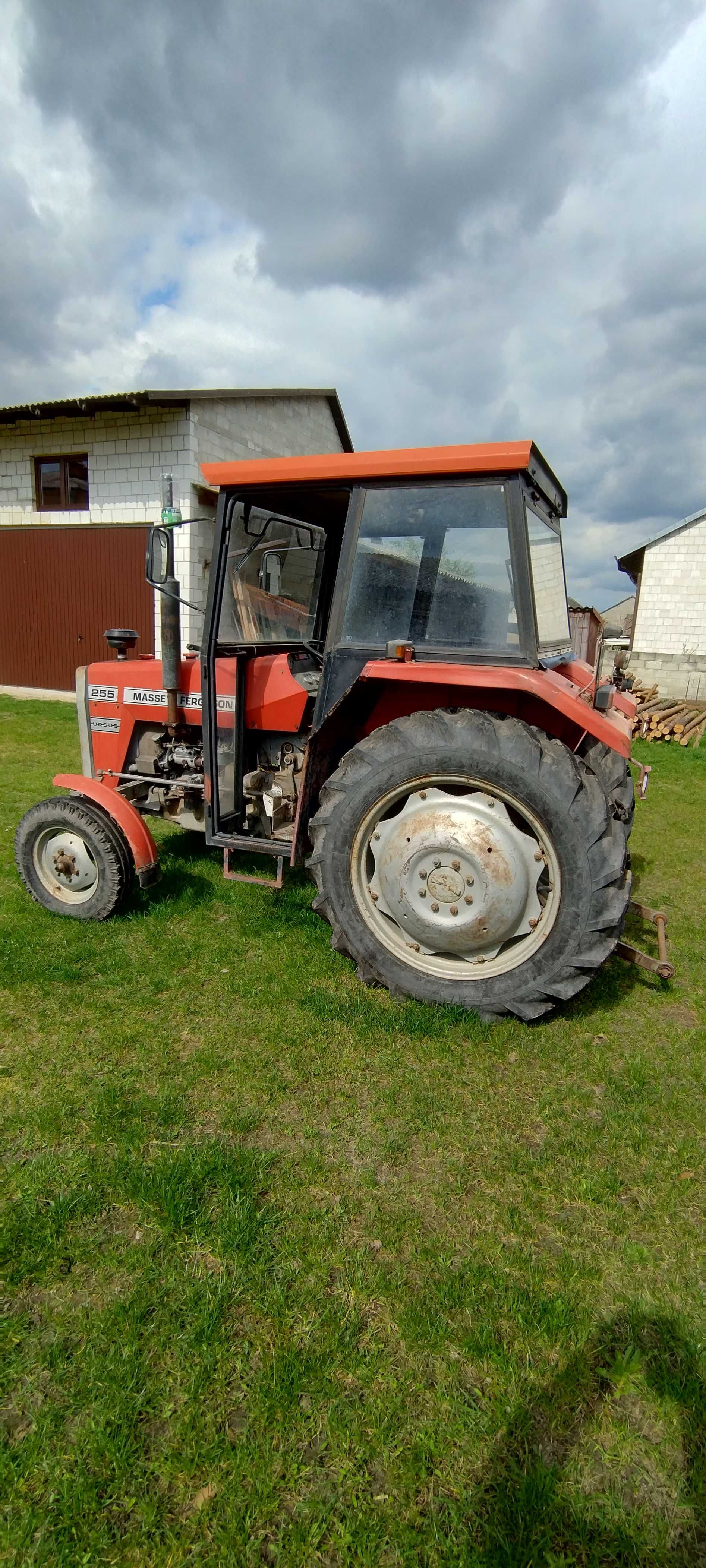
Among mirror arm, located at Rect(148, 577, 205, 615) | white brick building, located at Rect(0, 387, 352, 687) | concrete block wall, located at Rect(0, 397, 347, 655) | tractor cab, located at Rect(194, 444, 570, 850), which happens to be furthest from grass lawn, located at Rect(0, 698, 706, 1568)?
white brick building, located at Rect(0, 387, 352, 687)

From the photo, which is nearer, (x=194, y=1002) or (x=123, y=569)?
(x=194, y=1002)

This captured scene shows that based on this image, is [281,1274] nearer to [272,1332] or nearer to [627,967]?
[272,1332]

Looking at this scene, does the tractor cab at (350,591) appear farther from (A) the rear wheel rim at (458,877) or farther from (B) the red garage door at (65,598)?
(B) the red garage door at (65,598)

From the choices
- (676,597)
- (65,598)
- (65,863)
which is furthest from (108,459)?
(676,597)

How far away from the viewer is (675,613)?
47.3 ft

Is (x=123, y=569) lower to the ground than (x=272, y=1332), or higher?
higher

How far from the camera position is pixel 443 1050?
2.83 m

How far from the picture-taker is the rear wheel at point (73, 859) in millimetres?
3680

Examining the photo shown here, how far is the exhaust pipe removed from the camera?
Result: 136 inches

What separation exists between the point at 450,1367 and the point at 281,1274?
18.0 inches

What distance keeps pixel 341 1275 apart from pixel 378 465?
279cm

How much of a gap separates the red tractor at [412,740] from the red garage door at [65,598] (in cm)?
830

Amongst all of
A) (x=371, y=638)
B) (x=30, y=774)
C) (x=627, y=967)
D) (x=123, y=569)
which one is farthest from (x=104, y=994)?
(x=123, y=569)

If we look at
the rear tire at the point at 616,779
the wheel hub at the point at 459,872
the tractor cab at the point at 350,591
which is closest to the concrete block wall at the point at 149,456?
the tractor cab at the point at 350,591
